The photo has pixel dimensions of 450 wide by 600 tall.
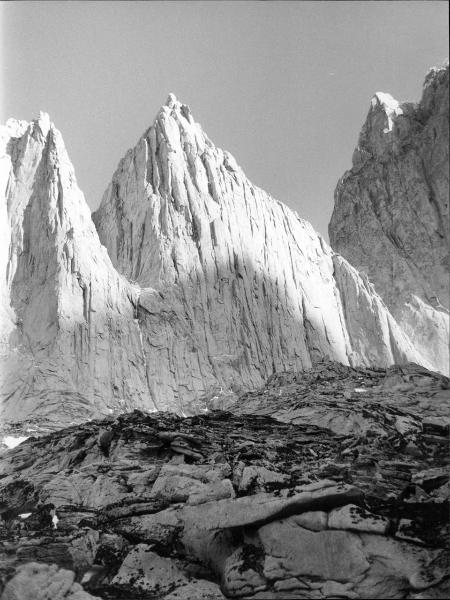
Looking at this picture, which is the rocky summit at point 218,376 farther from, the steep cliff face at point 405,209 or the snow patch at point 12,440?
the steep cliff face at point 405,209

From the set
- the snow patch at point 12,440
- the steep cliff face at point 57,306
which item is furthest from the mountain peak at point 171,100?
the snow patch at point 12,440

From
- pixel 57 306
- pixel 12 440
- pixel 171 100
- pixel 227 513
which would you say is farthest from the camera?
pixel 171 100

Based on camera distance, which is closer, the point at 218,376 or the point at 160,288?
the point at 218,376

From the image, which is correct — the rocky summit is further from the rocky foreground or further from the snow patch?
the snow patch

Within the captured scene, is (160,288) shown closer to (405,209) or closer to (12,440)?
(12,440)

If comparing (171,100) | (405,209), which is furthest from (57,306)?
(405,209)

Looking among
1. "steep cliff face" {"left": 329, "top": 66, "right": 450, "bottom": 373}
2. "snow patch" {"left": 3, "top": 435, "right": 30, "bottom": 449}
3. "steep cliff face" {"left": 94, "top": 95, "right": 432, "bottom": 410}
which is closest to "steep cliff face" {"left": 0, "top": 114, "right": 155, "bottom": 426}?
"steep cliff face" {"left": 94, "top": 95, "right": 432, "bottom": 410}

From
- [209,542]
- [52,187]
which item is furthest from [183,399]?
[209,542]

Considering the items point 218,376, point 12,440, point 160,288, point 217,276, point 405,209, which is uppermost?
point 405,209
